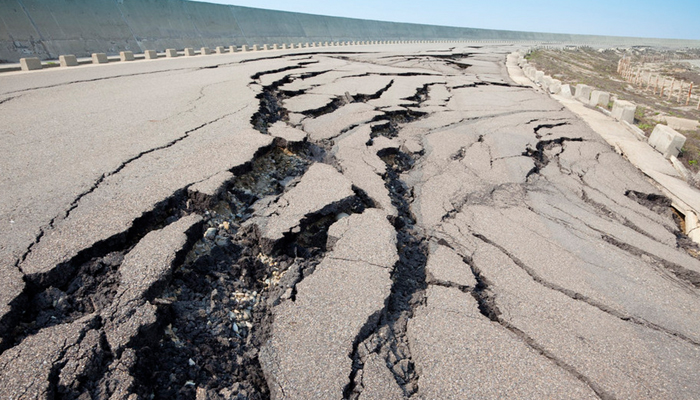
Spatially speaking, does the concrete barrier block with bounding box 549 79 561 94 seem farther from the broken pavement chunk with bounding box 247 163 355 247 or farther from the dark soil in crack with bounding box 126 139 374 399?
the dark soil in crack with bounding box 126 139 374 399

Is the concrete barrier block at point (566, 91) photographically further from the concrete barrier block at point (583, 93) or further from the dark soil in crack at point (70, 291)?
the dark soil in crack at point (70, 291)

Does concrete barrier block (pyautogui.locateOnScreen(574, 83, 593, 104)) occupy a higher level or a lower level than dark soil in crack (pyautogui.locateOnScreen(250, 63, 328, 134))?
lower

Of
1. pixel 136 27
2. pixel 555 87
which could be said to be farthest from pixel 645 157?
pixel 136 27

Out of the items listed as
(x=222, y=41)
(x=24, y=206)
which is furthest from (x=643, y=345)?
(x=222, y=41)

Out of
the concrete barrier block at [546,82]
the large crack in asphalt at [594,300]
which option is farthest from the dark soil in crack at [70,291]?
the concrete barrier block at [546,82]

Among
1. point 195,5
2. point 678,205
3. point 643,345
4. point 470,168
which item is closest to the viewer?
point 643,345

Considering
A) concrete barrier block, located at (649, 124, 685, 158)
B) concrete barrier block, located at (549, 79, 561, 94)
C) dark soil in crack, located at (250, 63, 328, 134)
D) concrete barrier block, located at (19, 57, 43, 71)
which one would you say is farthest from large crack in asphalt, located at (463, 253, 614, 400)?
concrete barrier block, located at (19, 57, 43, 71)

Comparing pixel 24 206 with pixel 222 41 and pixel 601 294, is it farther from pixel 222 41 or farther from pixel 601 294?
pixel 222 41
